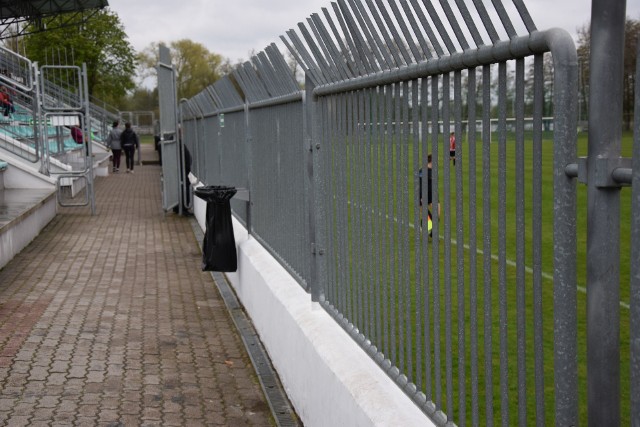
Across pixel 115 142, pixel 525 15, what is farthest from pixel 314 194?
pixel 115 142

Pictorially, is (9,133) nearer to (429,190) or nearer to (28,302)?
(28,302)

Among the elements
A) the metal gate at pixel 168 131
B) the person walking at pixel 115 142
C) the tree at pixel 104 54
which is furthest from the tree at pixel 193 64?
the metal gate at pixel 168 131

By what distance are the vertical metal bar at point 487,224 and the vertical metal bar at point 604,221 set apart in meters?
0.58

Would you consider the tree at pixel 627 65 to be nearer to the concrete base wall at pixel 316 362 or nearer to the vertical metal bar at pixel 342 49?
the concrete base wall at pixel 316 362

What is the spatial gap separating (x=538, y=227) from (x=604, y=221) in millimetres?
343

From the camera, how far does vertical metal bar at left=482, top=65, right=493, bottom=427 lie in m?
2.67

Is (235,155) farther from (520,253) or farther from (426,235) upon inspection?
Result: (520,253)

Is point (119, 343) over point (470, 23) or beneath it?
beneath

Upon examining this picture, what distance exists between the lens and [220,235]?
930cm

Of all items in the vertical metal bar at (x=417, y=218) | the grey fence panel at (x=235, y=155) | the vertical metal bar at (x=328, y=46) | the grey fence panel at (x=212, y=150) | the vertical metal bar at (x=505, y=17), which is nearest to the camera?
the vertical metal bar at (x=505, y=17)

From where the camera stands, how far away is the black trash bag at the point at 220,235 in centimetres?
930

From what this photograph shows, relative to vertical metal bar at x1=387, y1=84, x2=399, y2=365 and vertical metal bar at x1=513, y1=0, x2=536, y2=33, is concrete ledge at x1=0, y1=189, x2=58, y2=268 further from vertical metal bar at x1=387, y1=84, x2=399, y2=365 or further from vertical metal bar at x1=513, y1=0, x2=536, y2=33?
vertical metal bar at x1=513, y1=0, x2=536, y2=33

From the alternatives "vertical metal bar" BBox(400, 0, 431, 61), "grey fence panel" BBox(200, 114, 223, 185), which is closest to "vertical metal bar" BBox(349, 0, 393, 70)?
"vertical metal bar" BBox(400, 0, 431, 61)

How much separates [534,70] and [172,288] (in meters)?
8.33
